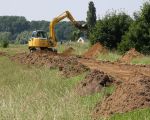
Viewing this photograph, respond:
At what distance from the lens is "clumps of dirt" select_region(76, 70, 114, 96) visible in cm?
1569

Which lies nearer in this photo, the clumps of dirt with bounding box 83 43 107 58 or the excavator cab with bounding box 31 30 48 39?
the excavator cab with bounding box 31 30 48 39

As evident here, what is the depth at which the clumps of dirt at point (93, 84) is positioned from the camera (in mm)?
15688

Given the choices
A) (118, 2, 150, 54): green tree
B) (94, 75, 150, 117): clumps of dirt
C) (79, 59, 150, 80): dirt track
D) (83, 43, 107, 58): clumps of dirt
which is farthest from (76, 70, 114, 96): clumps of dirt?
(83, 43, 107, 58): clumps of dirt

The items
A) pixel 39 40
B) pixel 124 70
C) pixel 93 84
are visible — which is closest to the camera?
pixel 93 84

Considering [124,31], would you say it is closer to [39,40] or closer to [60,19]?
[60,19]

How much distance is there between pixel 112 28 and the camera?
2032 inches

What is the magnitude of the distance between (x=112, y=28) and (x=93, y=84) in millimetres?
35963

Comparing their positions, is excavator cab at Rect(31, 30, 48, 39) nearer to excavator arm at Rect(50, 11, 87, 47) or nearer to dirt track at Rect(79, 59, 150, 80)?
excavator arm at Rect(50, 11, 87, 47)

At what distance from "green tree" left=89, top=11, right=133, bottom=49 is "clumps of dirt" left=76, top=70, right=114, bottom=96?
114ft

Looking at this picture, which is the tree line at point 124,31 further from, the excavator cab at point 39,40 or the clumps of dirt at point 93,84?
the clumps of dirt at point 93,84

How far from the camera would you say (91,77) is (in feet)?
55.6

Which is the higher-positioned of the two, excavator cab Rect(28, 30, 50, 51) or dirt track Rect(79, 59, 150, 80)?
excavator cab Rect(28, 30, 50, 51)

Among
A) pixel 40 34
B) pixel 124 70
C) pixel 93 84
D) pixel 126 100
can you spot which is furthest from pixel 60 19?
pixel 126 100

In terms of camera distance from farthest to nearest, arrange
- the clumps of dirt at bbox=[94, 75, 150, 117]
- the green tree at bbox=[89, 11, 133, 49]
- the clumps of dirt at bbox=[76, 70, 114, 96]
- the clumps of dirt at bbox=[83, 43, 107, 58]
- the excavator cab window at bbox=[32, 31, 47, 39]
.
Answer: the green tree at bbox=[89, 11, 133, 49], the clumps of dirt at bbox=[83, 43, 107, 58], the excavator cab window at bbox=[32, 31, 47, 39], the clumps of dirt at bbox=[76, 70, 114, 96], the clumps of dirt at bbox=[94, 75, 150, 117]
